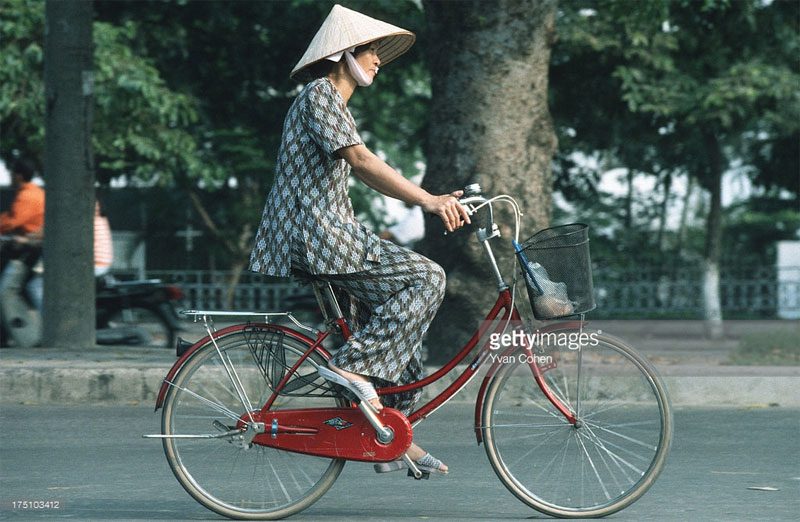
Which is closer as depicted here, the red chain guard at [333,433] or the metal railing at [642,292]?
the red chain guard at [333,433]

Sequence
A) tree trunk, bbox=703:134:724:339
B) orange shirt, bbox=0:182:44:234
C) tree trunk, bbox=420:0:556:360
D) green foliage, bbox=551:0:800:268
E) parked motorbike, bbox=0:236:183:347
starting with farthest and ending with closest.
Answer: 1. tree trunk, bbox=703:134:724:339
2. green foliage, bbox=551:0:800:268
3. parked motorbike, bbox=0:236:183:347
4. orange shirt, bbox=0:182:44:234
5. tree trunk, bbox=420:0:556:360

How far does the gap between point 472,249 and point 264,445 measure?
15.2ft

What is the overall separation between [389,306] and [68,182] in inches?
240

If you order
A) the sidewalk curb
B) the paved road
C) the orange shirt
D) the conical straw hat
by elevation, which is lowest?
the paved road

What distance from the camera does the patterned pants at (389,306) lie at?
4590 millimetres

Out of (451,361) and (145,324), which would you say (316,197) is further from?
(145,324)

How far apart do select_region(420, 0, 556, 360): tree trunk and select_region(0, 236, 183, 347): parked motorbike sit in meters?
3.73

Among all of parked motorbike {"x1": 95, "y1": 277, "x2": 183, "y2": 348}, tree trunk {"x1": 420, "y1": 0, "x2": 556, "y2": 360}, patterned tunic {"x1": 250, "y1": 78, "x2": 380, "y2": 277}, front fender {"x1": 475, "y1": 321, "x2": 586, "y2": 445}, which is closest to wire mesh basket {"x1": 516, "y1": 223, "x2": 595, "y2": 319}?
front fender {"x1": 475, "y1": 321, "x2": 586, "y2": 445}

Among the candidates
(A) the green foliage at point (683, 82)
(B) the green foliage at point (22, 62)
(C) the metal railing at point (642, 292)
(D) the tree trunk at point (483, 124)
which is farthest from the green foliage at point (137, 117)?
(D) the tree trunk at point (483, 124)

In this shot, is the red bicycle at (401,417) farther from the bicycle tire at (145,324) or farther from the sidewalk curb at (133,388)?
the bicycle tire at (145,324)

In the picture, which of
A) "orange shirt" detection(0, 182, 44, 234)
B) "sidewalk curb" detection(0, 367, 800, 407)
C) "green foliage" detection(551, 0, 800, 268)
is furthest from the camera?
"green foliage" detection(551, 0, 800, 268)

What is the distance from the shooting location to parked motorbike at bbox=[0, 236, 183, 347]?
11.6 metres

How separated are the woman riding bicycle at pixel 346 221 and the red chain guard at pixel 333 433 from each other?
0.08m

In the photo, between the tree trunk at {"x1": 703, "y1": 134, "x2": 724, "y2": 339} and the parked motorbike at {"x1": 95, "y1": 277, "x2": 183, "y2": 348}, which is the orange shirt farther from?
the tree trunk at {"x1": 703, "y1": 134, "x2": 724, "y2": 339}
